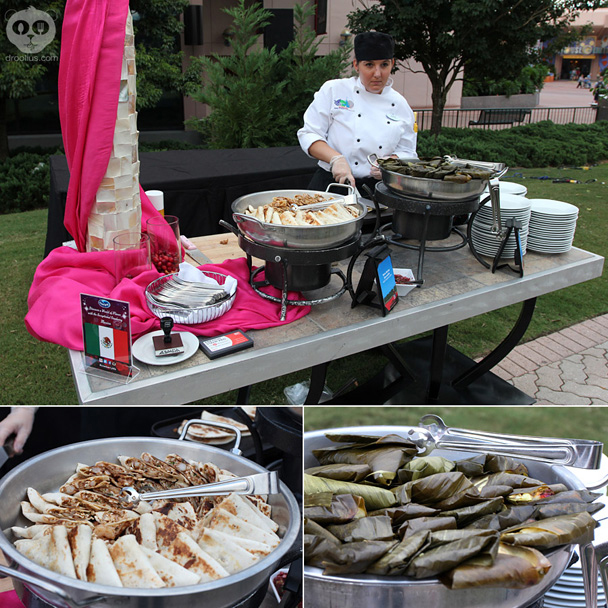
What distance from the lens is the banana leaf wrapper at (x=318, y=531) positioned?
2.33ft

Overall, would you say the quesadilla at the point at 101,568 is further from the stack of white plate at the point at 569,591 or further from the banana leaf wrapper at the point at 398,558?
the stack of white plate at the point at 569,591

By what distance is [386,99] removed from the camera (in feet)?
9.45

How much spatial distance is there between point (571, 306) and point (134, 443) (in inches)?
164

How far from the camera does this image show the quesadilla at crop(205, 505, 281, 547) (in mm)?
791

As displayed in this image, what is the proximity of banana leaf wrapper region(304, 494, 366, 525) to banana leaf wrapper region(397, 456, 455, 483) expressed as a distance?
0.39ft

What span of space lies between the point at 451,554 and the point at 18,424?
1.92ft

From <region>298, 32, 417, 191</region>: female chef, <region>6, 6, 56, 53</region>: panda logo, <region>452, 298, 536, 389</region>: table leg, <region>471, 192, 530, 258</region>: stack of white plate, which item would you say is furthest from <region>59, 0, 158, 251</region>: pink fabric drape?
<region>6, 6, 56, 53</region>: panda logo

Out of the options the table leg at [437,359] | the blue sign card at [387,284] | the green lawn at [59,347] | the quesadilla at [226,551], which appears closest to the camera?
the quesadilla at [226,551]

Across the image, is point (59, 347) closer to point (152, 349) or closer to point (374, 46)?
point (152, 349)

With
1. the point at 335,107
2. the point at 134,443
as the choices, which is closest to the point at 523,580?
the point at 134,443

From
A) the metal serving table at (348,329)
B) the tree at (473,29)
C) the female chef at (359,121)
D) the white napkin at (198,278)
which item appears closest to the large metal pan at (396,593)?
the metal serving table at (348,329)

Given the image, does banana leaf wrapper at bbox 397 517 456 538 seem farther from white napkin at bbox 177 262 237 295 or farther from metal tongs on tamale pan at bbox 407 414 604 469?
white napkin at bbox 177 262 237 295

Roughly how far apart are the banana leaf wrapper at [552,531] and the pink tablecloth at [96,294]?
46.2 inches

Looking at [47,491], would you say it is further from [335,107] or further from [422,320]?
[335,107]
